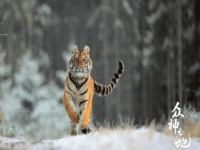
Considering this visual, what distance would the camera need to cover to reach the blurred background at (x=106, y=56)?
340 centimetres

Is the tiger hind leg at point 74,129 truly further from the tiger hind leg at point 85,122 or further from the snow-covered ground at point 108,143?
the snow-covered ground at point 108,143

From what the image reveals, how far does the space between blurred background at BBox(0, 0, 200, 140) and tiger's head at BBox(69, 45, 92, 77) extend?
2.17 feet

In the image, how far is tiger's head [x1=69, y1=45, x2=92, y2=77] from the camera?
2.58 meters

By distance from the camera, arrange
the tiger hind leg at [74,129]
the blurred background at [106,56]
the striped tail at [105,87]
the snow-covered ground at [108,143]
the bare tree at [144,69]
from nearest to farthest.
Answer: the snow-covered ground at [108,143]
the tiger hind leg at [74,129]
the striped tail at [105,87]
the blurred background at [106,56]
the bare tree at [144,69]

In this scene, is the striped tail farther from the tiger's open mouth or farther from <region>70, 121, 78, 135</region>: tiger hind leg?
<region>70, 121, 78, 135</region>: tiger hind leg

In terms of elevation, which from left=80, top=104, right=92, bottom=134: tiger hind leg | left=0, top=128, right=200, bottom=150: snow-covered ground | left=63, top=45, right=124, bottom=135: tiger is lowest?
left=0, top=128, right=200, bottom=150: snow-covered ground

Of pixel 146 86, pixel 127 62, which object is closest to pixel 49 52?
pixel 127 62

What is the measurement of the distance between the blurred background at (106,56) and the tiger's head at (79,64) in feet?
2.17

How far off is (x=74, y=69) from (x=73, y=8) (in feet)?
3.81

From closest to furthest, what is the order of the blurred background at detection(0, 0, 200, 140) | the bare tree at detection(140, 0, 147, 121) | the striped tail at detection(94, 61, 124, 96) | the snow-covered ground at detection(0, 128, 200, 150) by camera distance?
1. the snow-covered ground at detection(0, 128, 200, 150)
2. the striped tail at detection(94, 61, 124, 96)
3. the blurred background at detection(0, 0, 200, 140)
4. the bare tree at detection(140, 0, 147, 121)

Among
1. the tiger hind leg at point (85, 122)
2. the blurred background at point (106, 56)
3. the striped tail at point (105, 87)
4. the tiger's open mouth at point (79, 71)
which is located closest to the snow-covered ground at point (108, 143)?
the tiger hind leg at point (85, 122)

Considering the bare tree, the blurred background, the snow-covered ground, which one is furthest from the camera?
the bare tree

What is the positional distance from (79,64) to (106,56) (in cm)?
115

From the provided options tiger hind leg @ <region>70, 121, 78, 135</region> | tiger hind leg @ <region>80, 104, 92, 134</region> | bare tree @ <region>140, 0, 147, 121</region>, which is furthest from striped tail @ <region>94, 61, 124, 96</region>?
bare tree @ <region>140, 0, 147, 121</region>
